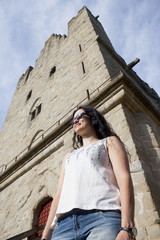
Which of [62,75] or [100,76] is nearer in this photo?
[100,76]

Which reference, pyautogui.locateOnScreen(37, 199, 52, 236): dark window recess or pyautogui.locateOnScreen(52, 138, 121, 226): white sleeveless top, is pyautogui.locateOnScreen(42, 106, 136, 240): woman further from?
pyautogui.locateOnScreen(37, 199, 52, 236): dark window recess

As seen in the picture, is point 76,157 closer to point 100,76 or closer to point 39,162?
point 39,162

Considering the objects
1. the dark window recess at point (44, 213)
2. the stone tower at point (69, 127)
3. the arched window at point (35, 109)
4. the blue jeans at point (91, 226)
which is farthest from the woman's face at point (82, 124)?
the arched window at point (35, 109)

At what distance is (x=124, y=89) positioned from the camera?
198 inches

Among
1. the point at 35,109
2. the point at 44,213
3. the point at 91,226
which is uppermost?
the point at 35,109

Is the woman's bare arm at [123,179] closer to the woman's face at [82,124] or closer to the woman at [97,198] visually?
the woman at [97,198]

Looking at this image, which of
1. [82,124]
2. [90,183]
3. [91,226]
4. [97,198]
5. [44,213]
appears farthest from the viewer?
[44,213]

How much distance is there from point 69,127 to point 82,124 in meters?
3.85

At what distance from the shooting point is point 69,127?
587 centimetres

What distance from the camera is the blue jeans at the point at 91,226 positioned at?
3.84ft

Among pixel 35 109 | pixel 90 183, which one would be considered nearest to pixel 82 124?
pixel 90 183

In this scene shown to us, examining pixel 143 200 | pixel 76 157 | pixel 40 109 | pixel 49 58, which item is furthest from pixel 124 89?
pixel 49 58

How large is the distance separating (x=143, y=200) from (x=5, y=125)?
1210 cm

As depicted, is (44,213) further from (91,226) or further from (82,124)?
(91,226)
